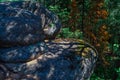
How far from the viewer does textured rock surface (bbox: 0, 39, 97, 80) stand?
287 inches

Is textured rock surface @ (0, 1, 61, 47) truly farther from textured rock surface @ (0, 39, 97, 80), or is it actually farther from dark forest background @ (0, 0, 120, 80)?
dark forest background @ (0, 0, 120, 80)

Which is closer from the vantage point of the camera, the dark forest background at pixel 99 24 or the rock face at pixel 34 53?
the rock face at pixel 34 53

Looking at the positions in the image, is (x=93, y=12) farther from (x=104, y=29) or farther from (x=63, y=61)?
(x=63, y=61)

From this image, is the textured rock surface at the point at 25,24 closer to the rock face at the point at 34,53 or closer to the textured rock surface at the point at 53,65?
the rock face at the point at 34,53

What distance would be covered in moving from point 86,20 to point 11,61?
25.4 ft

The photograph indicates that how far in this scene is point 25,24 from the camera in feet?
26.1

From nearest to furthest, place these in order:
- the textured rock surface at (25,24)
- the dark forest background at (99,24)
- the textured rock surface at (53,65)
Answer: the textured rock surface at (53,65) → the textured rock surface at (25,24) → the dark forest background at (99,24)

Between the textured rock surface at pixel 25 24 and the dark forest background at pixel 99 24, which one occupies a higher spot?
the textured rock surface at pixel 25 24

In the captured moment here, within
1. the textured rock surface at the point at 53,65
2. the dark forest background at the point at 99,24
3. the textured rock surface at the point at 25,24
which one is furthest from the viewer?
the dark forest background at the point at 99,24

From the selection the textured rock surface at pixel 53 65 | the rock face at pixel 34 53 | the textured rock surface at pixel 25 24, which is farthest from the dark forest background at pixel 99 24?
the textured rock surface at pixel 53 65

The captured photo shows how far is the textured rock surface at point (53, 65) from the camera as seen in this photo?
7277 millimetres

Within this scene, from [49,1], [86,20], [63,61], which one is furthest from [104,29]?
[63,61]

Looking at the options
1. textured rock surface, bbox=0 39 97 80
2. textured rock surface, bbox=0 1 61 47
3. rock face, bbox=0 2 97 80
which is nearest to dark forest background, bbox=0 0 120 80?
textured rock surface, bbox=0 1 61 47

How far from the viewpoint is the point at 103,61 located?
1402cm
